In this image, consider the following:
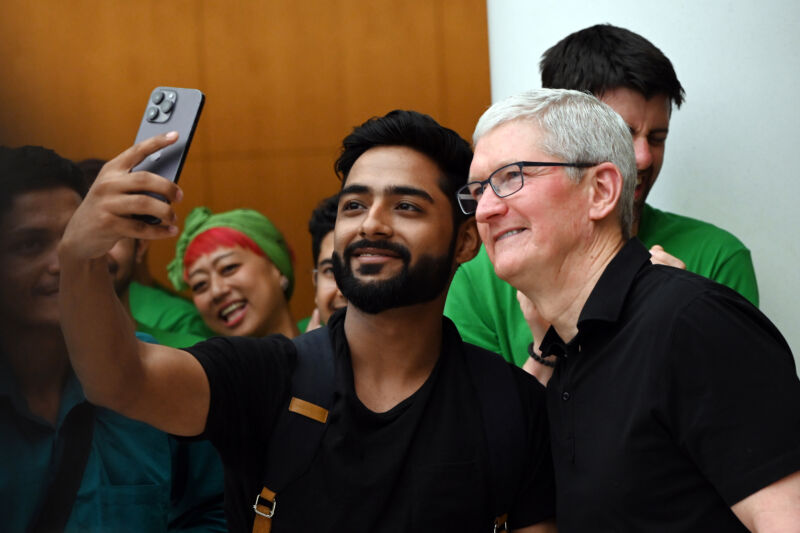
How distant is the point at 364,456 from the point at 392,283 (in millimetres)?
395

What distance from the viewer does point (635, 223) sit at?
2.31 metres

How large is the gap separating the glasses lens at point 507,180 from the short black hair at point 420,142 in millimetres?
369

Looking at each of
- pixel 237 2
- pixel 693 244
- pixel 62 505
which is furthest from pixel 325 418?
pixel 237 2

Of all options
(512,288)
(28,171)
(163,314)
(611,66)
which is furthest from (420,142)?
(163,314)

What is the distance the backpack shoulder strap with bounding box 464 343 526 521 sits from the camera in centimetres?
168

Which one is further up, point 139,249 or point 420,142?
point 420,142

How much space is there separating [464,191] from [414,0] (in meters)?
3.10

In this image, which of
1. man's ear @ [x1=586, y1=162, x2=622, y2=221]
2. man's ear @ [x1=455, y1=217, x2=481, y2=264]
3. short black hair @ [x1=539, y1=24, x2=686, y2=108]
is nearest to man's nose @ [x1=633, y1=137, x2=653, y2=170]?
short black hair @ [x1=539, y1=24, x2=686, y2=108]

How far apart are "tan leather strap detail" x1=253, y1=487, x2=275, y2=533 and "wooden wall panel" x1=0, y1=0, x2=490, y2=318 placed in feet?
10.6

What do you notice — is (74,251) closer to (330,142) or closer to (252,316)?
(252,316)

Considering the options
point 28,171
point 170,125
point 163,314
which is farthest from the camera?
point 163,314

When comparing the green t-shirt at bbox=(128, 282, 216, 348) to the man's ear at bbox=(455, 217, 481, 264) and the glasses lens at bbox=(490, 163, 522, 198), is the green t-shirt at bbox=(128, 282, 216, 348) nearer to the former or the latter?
the man's ear at bbox=(455, 217, 481, 264)

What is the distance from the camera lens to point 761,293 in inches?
114

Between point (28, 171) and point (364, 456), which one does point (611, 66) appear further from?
point (28, 171)
